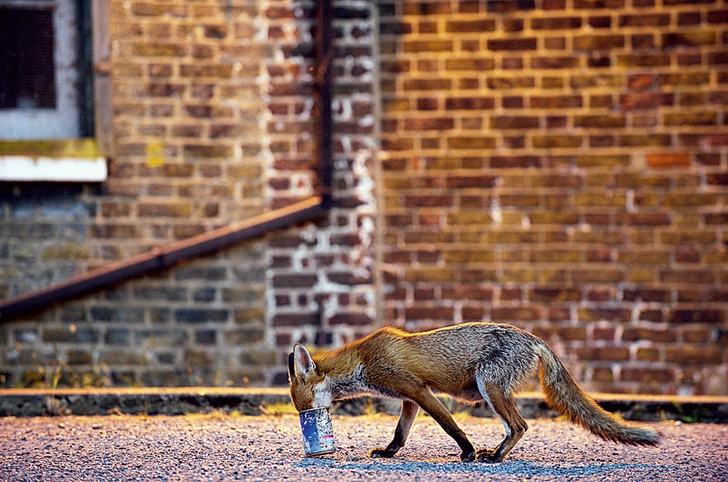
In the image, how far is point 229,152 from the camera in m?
7.41

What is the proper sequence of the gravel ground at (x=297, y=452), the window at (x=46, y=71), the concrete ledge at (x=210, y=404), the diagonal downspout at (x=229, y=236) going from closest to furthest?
1. the gravel ground at (x=297, y=452)
2. the concrete ledge at (x=210, y=404)
3. the diagonal downspout at (x=229, y=236)
4. the window at (x=46, y=71)

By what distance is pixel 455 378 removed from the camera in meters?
4.75

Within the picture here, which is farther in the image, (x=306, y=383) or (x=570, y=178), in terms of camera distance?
(x=570, y=178)

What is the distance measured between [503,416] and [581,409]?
1.41 feet

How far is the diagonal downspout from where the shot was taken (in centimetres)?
718

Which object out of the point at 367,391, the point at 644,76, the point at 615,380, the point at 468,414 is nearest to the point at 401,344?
the point at 367,391

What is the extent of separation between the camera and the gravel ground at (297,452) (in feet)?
14.3

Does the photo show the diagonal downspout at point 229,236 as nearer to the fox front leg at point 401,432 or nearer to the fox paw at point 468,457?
the fox front leg at point 401,432

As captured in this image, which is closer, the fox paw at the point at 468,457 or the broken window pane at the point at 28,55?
the fox paw at the point at 468,457

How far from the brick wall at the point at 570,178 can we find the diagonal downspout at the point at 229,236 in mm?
477

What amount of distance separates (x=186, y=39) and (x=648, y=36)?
12.1 ft

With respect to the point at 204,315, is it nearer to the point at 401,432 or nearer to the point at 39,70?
the point at 39,70

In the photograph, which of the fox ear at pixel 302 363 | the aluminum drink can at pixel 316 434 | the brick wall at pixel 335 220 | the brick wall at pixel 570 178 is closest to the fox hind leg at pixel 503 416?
the aluminum drink can at pixel 316 434

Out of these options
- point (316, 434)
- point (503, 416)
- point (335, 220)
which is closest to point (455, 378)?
point (503, 416)
